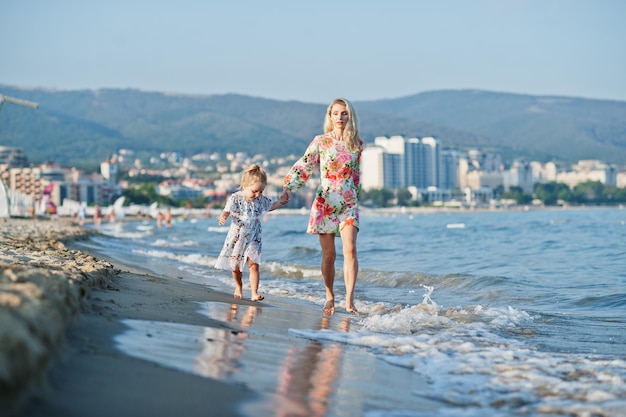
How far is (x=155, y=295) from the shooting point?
5.91 m

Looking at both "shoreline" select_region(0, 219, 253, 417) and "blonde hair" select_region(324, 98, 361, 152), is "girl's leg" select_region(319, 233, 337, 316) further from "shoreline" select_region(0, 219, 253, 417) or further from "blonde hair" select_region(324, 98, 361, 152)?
"shoreline" select_region(0, 219, 253, 417)

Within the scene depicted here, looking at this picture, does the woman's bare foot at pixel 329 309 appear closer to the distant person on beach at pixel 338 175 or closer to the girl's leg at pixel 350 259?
the girl's leg at pixel 350 259

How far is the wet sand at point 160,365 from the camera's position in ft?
8.00

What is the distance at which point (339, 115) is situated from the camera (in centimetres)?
602

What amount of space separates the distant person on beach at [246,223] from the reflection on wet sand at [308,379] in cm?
228

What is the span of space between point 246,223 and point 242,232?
0.26 ft

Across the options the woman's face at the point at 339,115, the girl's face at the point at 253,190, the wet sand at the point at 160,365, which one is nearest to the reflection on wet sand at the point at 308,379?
the wet sand at the point at 160,365

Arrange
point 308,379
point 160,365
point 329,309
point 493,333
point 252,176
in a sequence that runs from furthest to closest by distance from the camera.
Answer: point 252,176 → point 329,309 → point 493,333 → point 308,379 → point 160,365

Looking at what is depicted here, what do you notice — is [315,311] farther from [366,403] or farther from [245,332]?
[366,403]

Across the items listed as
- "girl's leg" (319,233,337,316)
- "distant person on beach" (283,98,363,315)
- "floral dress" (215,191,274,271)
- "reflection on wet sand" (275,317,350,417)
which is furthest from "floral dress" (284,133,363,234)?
"reflection on wet sand" (275,317,350,417)

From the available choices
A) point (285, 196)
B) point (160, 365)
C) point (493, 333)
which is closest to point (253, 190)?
point (285, 196)

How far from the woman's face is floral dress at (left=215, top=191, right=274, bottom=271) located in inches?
41.2

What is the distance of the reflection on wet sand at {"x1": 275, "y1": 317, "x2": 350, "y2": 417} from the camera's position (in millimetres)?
2963

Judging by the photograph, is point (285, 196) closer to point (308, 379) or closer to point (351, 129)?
point (351, 129)
